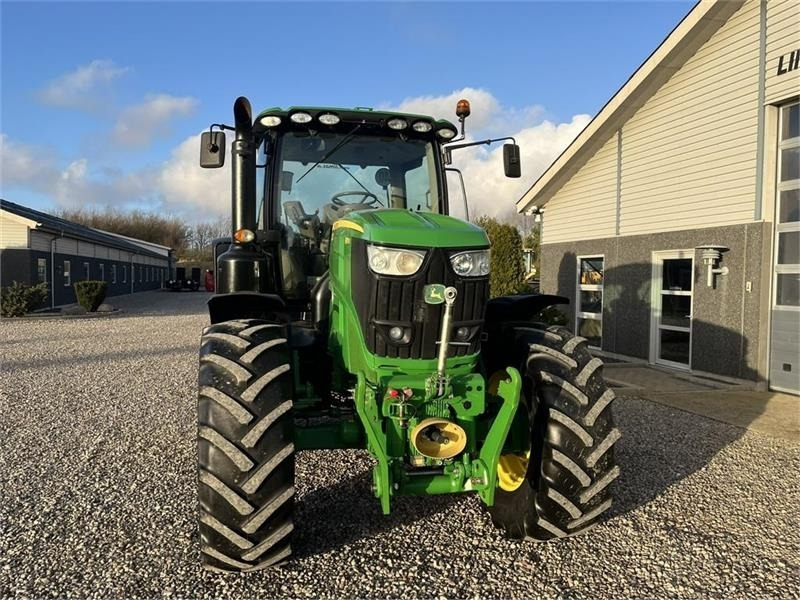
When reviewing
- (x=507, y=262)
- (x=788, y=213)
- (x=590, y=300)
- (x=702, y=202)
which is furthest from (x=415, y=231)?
(x=507, y=262)

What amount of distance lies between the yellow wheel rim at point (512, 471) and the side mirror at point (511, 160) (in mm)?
2412

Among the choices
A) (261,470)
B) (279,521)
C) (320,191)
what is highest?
(320,191)

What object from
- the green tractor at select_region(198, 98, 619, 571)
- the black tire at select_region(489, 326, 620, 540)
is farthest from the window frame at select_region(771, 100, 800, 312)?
the black tire at select_region(489, 326, 620, 540)

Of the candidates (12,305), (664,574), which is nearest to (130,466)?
(664,574)

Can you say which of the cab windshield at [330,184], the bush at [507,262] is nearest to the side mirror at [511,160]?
the cab windshield at [330,184]

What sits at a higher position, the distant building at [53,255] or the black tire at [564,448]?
the distant building at [53,255]

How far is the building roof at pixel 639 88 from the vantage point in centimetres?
858

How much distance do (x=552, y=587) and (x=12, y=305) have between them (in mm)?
20764

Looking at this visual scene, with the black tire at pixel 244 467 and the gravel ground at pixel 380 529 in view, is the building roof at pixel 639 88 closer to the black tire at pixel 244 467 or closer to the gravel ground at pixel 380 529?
the gravel ground at pixel 380 529

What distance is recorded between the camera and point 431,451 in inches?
117

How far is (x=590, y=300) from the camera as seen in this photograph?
11.8 m

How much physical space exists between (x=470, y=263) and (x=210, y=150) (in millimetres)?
2303

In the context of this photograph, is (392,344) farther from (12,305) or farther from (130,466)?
(12,305)

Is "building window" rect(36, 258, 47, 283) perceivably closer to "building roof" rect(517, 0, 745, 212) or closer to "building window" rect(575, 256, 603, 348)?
"building roof" rect(517, 0, 745, 212)
